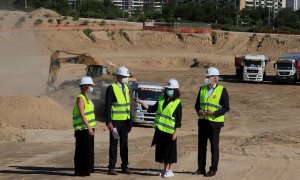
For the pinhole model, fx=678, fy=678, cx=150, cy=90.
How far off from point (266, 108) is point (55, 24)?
43.8 meters

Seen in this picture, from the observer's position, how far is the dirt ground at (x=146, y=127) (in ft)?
49.7

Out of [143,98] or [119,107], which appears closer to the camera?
[119,107]

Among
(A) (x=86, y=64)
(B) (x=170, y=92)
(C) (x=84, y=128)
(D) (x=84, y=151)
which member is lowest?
(A) (x=86, y=64)

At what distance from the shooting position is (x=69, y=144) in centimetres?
1984

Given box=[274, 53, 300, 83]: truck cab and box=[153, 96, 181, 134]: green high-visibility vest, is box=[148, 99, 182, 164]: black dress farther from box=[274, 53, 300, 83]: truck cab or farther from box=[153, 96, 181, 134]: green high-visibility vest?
box=[274, 53, 300, 83]: truck cab

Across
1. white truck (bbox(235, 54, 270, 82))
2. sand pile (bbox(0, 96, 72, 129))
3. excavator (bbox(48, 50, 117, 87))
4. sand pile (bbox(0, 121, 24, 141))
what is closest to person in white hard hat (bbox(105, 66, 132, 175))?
sand pile (bbox(0, 121, 24, 141))

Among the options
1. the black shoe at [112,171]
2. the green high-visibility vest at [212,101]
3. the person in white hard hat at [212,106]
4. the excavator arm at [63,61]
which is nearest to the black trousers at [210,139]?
the person in white hard hat at [212,106]

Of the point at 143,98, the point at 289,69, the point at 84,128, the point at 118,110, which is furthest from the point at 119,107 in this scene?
the point at 289,69

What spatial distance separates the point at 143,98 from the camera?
90.4ft

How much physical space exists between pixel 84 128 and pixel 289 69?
38814 millimetres

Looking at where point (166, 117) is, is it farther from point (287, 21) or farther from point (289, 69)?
point (287, 21)

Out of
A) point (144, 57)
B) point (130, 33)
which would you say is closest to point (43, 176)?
point (144, 57)

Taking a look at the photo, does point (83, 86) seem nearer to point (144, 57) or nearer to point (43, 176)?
point (43, 176)

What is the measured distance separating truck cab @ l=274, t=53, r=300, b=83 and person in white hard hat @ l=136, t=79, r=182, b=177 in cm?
3827
